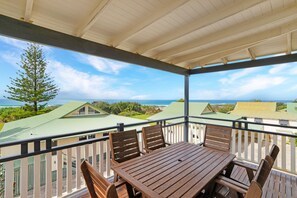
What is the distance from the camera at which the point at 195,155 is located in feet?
6.98

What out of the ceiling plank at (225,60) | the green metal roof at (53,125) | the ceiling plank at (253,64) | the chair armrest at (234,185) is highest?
the ceiling plank at (225,60)

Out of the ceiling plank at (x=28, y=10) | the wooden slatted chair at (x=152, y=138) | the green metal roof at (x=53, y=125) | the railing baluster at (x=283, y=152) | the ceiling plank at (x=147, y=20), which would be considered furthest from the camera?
the green metal roof at (x=53, y=125)

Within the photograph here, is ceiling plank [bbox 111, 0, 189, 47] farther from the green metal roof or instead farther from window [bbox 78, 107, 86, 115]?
window [bbox 78, 107, 86, 115]

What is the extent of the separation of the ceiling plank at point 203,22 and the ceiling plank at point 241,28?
0.59m

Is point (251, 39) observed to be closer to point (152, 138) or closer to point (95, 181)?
point (152, 138)

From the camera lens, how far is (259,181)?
1089 millimetres

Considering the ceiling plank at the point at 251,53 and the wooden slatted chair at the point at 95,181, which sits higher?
the ceiling plank at the point at 251,53

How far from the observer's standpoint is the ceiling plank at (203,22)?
72.0 inches

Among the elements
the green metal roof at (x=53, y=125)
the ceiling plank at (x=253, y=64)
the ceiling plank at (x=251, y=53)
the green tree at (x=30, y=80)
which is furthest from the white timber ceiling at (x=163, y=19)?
the green tree at (x=30, y=80)

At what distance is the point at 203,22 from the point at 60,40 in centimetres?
224

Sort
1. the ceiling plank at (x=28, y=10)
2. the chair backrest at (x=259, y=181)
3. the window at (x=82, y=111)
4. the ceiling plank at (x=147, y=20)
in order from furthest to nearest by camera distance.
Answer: the window at (x=82, y=111)
the ceiling plank at (x=147, y=20)
the ceiling plank at (x=28, y=10)
the chair backrest at (x=259, y=181)

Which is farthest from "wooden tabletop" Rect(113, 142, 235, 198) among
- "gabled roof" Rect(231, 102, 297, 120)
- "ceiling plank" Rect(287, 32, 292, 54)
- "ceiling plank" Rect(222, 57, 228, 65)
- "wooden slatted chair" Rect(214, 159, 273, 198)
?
"gabled roof" Rect(231, 102, 297, 120)

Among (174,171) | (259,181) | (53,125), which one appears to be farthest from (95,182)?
(53,125)

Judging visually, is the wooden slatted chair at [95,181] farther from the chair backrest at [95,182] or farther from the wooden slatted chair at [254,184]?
the wooden slatted chair at [254,184]
